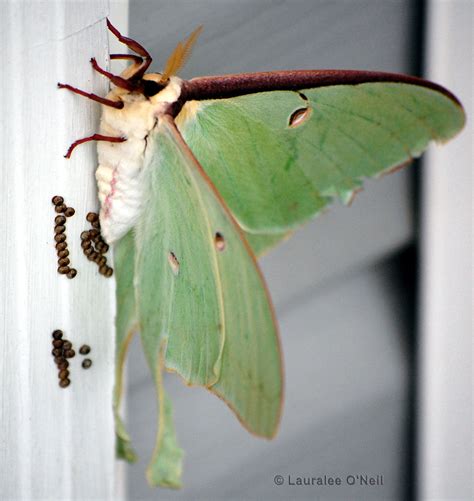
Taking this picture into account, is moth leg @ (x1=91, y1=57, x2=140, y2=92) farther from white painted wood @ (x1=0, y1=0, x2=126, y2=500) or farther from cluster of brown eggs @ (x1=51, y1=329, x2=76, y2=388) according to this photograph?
cluster of brown eggs @ (x1=51, y1=329, x2=76, y2=388)

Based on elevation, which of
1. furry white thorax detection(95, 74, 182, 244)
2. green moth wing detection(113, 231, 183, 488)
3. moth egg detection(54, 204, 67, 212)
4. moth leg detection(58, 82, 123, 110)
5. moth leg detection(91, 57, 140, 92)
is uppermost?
moth leg detection(91, 57, 140, 92)

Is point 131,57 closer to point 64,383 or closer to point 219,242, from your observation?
point 219,242

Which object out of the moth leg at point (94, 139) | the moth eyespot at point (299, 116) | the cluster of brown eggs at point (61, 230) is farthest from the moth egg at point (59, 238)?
the moth eyespot at point (299, 116)

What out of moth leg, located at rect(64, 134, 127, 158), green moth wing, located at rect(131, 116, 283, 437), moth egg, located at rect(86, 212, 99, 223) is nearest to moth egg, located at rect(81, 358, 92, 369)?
green moth wing, located at rect(131, 116, 283, 437)

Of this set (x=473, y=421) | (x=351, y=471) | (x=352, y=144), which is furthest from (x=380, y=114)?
(x=351, y=471)

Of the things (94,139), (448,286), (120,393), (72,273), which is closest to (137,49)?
(94,139)

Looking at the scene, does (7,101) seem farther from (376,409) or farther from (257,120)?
(376,409)
